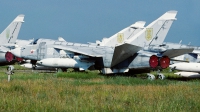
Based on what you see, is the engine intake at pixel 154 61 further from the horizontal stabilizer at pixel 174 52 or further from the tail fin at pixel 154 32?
the tail fin at pixel 154 32

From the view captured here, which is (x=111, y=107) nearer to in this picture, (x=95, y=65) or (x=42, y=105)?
(x=42, y=105)

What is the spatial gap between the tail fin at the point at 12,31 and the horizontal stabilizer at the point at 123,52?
→ 14.0 m

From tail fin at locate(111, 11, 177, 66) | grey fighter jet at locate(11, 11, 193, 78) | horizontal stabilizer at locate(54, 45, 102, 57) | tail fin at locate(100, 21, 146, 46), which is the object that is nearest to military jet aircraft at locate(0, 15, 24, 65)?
grey fighter jet at locate(11, 11, 193, 78)

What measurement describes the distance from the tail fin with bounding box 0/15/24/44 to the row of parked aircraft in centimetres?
474

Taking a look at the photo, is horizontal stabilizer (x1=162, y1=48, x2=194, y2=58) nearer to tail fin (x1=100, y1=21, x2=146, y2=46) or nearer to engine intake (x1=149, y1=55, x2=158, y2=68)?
engine intake (x1=149, y1=55, x2=158, y2=68)

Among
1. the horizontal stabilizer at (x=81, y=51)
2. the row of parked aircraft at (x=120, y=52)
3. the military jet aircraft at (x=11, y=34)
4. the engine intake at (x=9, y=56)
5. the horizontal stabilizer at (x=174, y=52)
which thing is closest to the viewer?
the horizontal stabilizer at (x=174, y=52)

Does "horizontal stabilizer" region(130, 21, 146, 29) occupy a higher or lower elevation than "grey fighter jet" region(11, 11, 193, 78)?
higher

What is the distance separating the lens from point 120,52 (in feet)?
69.2

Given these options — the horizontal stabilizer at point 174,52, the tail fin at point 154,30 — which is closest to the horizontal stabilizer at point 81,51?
the tail fin at point 154,30

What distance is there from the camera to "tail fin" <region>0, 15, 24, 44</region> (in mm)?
33250

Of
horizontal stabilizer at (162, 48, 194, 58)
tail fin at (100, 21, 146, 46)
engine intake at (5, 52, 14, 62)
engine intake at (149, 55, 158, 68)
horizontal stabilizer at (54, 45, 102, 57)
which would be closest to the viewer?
horizontal stabilizer at (162, 48, 194, 58)

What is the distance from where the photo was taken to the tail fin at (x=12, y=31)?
33.2 metres

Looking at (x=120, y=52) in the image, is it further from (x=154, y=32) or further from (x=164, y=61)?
(x=154, y=32)

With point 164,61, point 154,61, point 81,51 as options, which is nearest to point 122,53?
point 154,61
